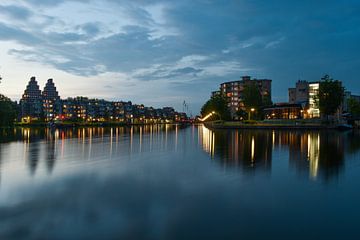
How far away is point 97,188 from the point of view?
15.6 m

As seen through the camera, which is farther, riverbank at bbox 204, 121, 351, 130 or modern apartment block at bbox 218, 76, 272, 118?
modern apartment block at bbox 218, 76, 272, 118

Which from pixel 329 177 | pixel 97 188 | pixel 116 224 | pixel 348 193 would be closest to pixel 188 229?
pixel 116 224

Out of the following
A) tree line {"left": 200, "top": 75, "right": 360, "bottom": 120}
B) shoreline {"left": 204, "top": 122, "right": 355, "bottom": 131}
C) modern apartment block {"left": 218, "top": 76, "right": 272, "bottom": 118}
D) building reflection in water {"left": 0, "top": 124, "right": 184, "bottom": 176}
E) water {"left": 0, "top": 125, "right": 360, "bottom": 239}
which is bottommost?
building reflection in water {"left": 0, "top": 124, "right": 184, "bottom": 176}

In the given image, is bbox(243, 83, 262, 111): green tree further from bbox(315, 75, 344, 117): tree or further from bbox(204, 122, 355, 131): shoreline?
bbox(315, 75, 344, 117): tree

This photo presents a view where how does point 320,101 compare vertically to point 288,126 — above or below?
above

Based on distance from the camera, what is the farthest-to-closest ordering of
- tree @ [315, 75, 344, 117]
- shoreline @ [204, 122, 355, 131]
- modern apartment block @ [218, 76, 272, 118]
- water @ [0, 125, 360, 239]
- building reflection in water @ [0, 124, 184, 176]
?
modern apartment block @ [218, 76, 272, 118]
tree @ [315, 75, 344, 117]
shoreline @ [204, 122, 355, 131]
building reflection in water @ [0, 124, 184, 176]
water @ [0, 125, 360, 239]

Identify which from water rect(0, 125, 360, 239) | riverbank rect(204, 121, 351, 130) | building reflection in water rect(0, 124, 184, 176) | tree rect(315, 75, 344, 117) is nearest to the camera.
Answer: water rect(0, 125, 360, 239)

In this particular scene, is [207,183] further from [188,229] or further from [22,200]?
[22,200]

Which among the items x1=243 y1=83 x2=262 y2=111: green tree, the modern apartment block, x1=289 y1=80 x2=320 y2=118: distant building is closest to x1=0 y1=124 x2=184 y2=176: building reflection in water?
x1=243 y1=83 x2=262 y2=111: green tree

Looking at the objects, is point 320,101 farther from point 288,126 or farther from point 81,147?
point 81,147

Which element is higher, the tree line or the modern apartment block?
the modern apartment block

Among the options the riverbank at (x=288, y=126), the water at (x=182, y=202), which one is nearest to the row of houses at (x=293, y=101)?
the riverbank at (x=288, y=126)

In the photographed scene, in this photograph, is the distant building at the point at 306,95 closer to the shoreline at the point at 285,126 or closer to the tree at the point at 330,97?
the tree at the point at 330,97

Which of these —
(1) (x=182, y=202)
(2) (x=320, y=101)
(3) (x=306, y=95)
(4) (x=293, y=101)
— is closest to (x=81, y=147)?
(1) (x=182, y=202)
